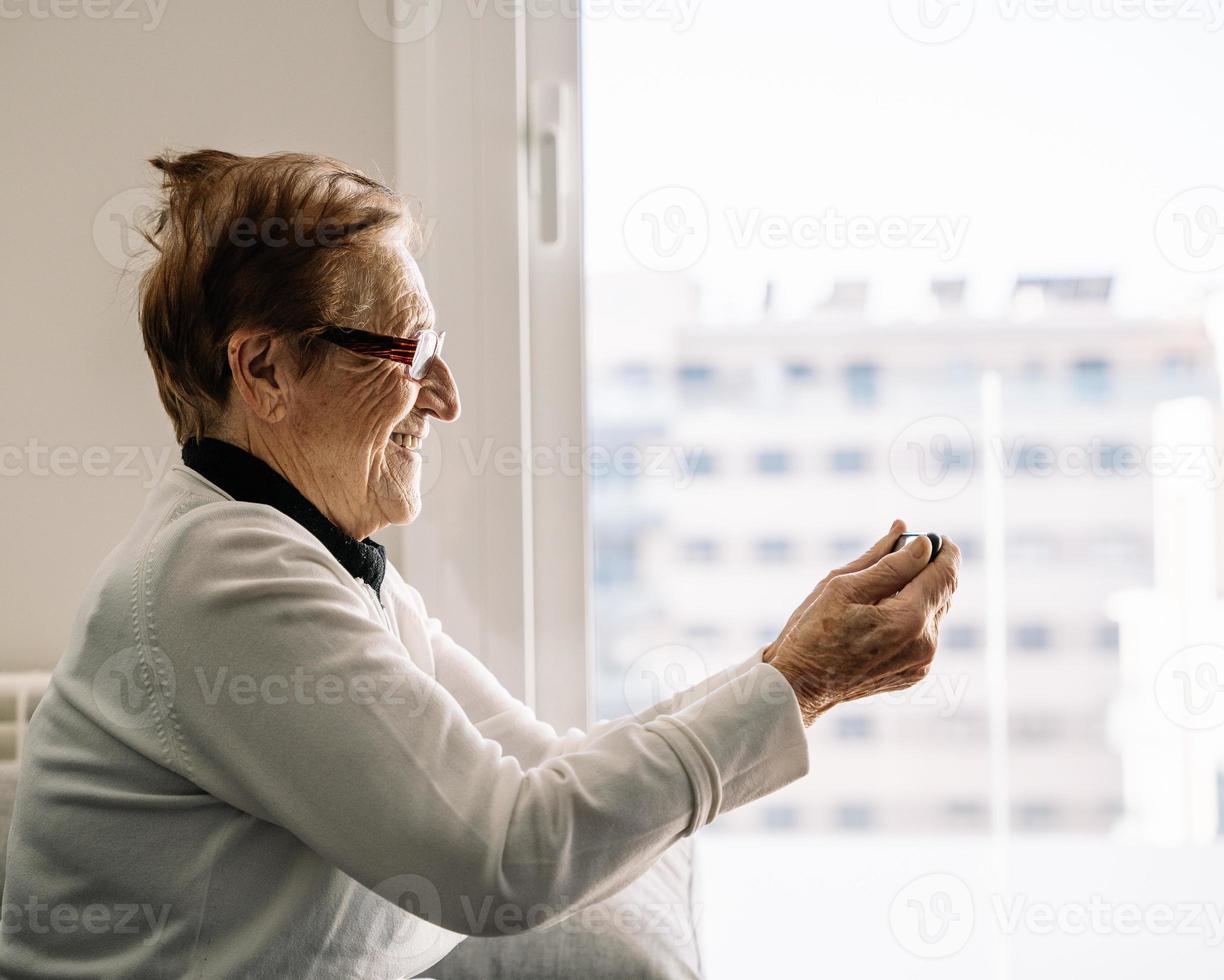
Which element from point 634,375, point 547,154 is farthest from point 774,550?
point 547,154

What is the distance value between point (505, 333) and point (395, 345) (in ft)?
1.83

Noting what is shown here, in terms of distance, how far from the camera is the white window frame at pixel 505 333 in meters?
1.58

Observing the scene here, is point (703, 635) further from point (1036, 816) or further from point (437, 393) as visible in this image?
point (437, 393)

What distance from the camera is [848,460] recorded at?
1713 mm

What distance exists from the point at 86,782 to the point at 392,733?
296 millimetres

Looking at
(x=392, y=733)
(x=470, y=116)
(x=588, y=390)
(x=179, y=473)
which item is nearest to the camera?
(x=392, y=733)

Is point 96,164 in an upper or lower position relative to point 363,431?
upper

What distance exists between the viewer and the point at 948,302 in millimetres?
1704

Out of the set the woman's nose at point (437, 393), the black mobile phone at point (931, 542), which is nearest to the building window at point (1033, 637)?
the black mobile phone at point (931, 542)

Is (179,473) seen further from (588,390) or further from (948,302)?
(948,302)

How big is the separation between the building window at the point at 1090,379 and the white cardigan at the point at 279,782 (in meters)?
1.01

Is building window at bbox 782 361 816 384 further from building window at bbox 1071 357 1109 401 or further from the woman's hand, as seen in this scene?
the woman's hand

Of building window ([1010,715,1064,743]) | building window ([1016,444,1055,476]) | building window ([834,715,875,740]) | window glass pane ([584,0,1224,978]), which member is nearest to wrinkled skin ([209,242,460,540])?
window glass pane ([584,0,1224,978])

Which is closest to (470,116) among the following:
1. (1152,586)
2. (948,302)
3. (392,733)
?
(948,302)
